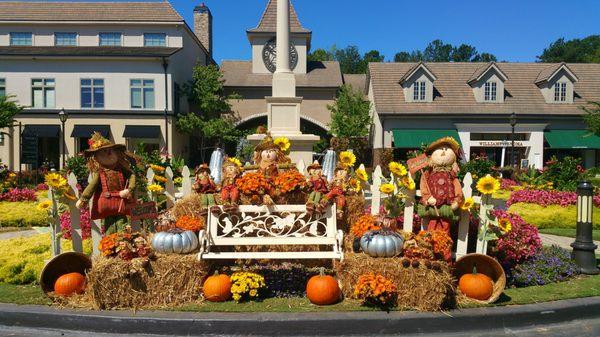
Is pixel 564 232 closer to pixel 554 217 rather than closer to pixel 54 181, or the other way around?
pixel 554 217

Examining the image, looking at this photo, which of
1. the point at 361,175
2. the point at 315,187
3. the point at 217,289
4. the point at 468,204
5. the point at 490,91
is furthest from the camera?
the point at 490,91

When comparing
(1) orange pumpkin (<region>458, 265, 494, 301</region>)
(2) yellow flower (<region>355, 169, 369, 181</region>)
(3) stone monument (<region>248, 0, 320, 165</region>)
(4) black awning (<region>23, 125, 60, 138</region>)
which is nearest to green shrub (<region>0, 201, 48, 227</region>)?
(3) stone monument (<region>248, 0, 320, 165</region>)

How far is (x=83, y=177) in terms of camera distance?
1256cm

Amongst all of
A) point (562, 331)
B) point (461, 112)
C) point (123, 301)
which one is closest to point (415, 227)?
point (562, 331)

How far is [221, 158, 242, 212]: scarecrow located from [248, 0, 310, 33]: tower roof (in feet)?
89.5

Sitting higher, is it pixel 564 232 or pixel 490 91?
pixel 490 91

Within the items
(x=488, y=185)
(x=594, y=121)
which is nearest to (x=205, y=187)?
(x=488, y=185)

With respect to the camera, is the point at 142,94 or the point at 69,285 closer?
the point at 69,285

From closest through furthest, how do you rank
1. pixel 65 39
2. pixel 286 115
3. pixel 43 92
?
pixel 286 115 < pixel 43 92 < pixel 65 39

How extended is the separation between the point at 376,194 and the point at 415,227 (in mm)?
785

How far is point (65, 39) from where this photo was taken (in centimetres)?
3088

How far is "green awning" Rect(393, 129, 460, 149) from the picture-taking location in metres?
27.1

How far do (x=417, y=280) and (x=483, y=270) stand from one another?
1118 mm

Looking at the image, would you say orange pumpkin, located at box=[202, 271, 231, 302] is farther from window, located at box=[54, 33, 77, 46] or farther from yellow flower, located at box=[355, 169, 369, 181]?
window, located at box=[54, 33, 77, 46]
